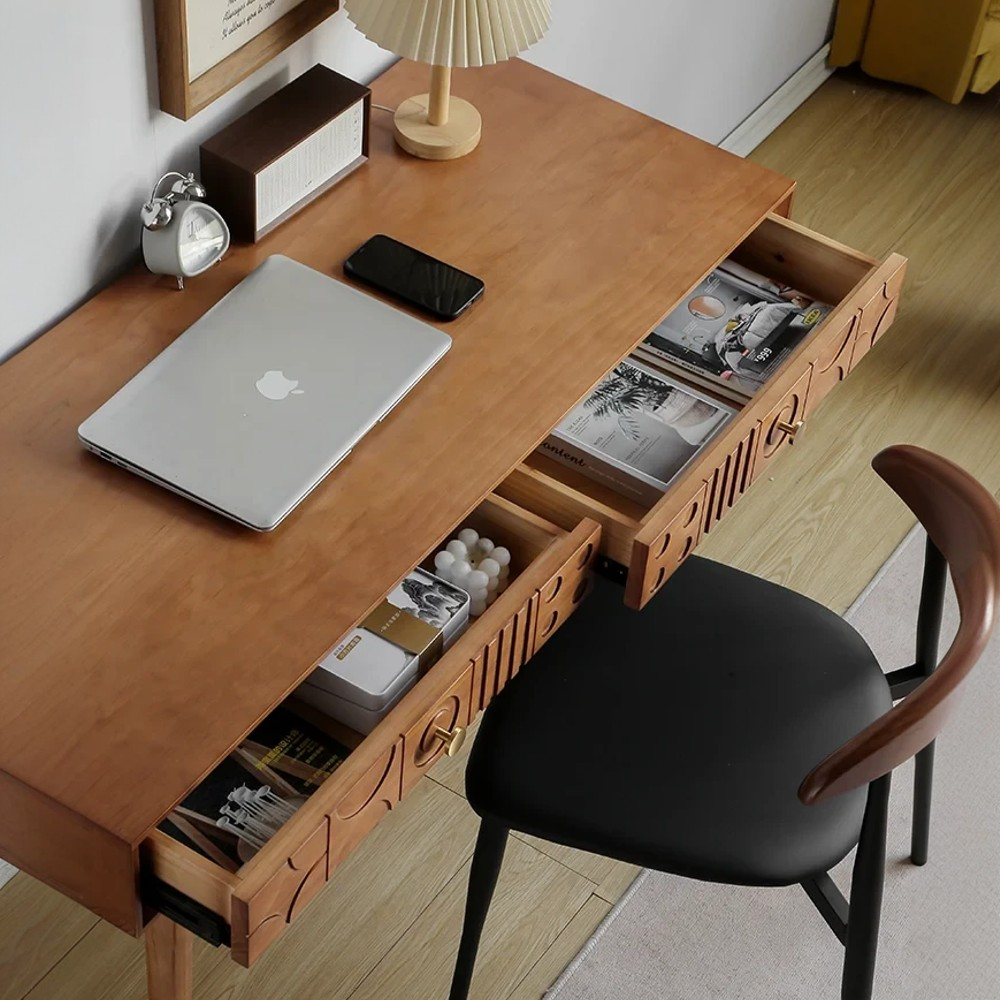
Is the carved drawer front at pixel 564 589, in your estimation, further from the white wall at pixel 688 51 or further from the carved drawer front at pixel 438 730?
the white wall at pixel 688 51

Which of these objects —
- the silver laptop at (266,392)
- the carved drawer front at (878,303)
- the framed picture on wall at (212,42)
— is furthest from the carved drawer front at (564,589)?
the framed picture on wall at (212,42)

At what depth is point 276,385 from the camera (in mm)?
1316

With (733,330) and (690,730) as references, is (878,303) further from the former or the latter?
(690,730)

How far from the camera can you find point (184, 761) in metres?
1.07

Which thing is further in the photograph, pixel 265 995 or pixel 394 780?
pixel 265 995

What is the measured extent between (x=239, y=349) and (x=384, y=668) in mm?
320

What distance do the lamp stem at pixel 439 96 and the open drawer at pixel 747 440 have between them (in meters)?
0.34

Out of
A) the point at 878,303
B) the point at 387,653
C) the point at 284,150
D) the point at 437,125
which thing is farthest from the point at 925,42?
the point at 387,653

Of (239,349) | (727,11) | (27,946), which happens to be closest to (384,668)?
(239,349)

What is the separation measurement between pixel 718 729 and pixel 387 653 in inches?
14.4

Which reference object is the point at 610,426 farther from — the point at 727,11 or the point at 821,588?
the point at 727,11

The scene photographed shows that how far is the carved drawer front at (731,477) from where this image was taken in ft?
4.66

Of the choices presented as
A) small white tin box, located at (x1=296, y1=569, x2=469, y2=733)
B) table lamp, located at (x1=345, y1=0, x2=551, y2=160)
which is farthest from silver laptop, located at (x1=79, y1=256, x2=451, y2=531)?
table lamp, located at (x1=345, y1=0, x2=551, y2=160)

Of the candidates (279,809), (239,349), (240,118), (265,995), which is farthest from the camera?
(265,995)
